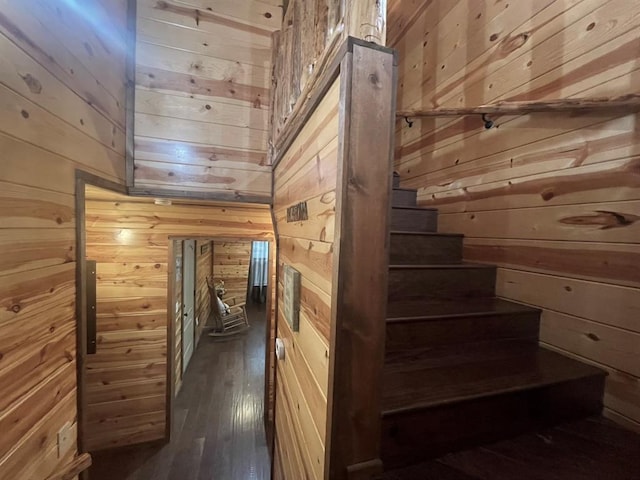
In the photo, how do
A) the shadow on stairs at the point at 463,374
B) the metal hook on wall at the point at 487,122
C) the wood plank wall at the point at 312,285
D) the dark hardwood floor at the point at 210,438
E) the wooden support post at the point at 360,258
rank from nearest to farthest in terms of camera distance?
1. the wooden support post at the point at 360,258
2. the wood plank wall at the point at 312,285
3. the shadow on stairs at the point at 463,374
4. the metal hook on wall at the point at 487,122
5. the dark hardwood floor at the point at 210,438

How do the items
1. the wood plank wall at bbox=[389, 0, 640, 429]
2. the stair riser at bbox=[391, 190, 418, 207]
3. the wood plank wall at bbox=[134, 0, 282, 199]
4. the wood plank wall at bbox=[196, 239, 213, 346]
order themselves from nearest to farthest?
1. the wood plank wall at bbox=[389, 0, 640, 429]
2. the wood plank wall at bbox=[134, 0, 282, 199]
3. the stair riser at bbox=[391, 190, 418, 207]
4. the wood plank wall at bbox=[196, 239, 213, 346]

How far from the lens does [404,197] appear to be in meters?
2.47

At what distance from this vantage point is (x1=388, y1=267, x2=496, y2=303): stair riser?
1569 millimetres

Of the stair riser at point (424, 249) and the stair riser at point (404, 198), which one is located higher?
the stair riser at point (404, 198)

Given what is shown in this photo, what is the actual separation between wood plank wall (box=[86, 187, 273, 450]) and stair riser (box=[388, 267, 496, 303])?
1731 millimetres

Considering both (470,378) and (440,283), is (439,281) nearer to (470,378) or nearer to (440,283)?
(440,283)

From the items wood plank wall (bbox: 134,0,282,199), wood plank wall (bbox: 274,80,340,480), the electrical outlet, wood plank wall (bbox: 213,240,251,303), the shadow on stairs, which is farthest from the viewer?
wood plank wall (bbox: 213,240,251,303)

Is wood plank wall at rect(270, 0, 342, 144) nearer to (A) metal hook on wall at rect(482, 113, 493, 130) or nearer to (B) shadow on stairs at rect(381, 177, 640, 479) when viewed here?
(B) shadow on stairs at rect(381, 177, 640, 479)

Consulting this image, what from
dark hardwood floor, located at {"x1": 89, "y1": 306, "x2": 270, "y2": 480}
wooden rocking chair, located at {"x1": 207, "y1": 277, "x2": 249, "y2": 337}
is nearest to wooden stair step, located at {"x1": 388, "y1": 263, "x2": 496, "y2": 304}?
dark hardwood floor, located at {"x1": 89, "y1": 306, "x2": 270, "y2": 480}

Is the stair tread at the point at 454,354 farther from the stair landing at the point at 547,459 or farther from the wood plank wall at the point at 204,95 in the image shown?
the wood plank wall at the point at 204,95

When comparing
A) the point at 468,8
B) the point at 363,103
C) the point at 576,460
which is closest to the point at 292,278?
the point at 363,103

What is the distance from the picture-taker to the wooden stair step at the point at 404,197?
2.40 meters

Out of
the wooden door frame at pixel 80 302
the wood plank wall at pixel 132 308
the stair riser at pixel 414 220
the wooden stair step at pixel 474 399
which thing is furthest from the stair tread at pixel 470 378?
the wood plank wall at pixel 132 308

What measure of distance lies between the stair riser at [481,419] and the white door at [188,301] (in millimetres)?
3995
